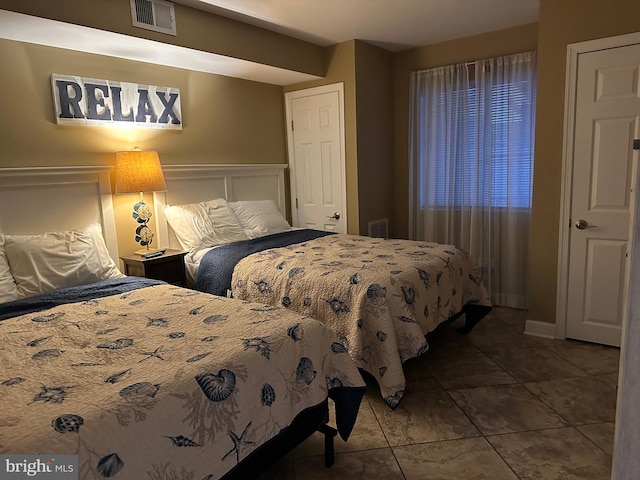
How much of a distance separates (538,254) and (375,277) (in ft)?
5.11

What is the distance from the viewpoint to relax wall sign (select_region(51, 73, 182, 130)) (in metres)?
2.96

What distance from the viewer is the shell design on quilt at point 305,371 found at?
168cm

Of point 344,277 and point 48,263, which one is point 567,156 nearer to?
point 344,277

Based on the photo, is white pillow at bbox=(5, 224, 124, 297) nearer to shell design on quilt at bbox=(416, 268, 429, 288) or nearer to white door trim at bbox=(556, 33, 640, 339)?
shell design on quilt at bbox=(416, 268, 429, 288)

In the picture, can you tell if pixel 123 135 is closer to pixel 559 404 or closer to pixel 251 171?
pixel 251 171

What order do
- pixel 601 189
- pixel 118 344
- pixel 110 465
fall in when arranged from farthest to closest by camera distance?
pixel 601 189
pixel 118 344
pixel 110 465

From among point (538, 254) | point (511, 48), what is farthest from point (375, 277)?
point (511, 48)

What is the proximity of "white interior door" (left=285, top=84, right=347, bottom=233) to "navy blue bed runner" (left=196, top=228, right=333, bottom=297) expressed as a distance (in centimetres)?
98

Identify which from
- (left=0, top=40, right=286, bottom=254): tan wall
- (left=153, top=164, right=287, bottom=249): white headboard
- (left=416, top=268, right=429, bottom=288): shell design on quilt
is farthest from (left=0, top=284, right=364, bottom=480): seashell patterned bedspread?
(left=153, top=164, right=287, bottom=249): white headboard

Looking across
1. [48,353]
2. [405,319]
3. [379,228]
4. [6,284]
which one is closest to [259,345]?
[48,353]

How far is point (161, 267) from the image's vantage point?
317 cm

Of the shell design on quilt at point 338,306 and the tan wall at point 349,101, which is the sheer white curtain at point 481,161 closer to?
the tan wall at point 349,101

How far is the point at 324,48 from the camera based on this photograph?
4258mm

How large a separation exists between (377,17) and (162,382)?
3.26m
